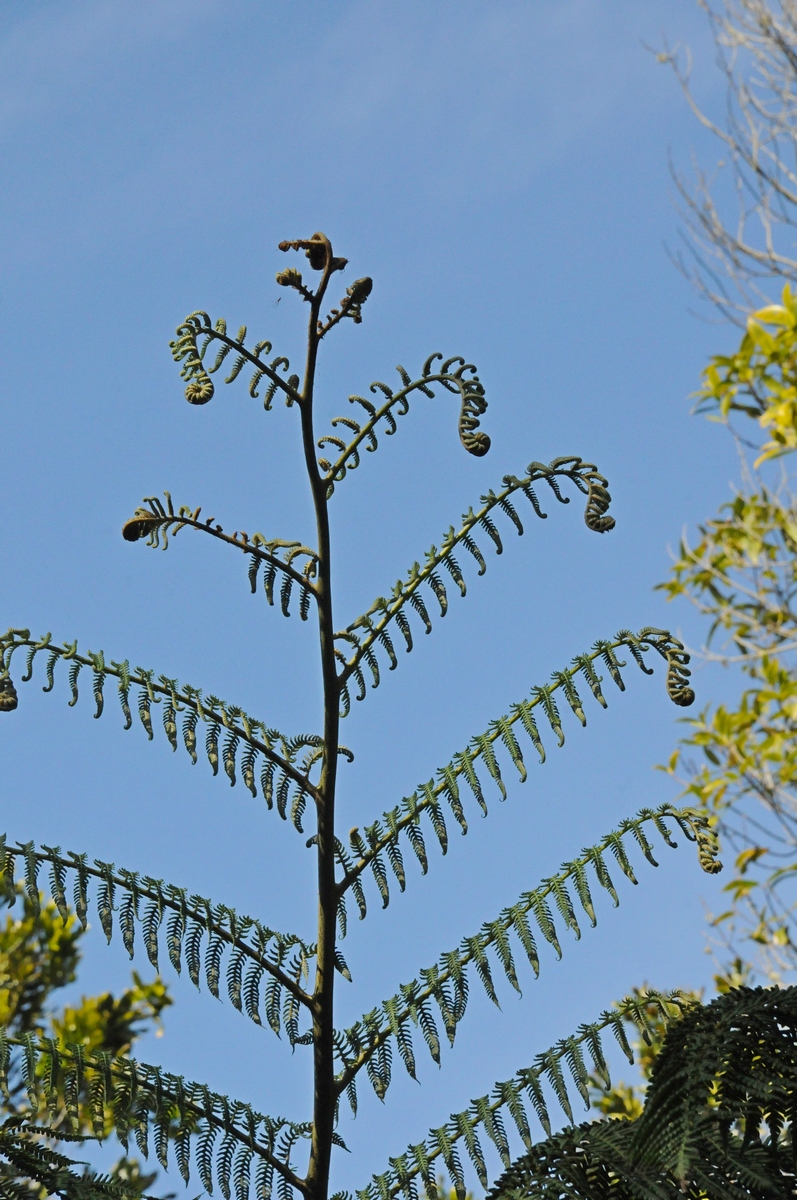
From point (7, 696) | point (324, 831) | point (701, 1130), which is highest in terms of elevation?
point (7, 696)

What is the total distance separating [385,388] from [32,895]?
1.08 m

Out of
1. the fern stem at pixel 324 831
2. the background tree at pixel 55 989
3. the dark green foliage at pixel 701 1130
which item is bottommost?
the dark green foliage at pixel 701 1130

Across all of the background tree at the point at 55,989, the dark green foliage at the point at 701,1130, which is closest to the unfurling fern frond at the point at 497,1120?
the dark green foliage at the point at 701,1130

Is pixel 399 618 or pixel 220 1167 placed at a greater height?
pixel 399 618

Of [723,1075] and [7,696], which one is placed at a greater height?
[7,696]

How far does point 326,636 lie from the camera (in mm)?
2061

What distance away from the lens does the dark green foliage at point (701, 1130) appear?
5.86 feet

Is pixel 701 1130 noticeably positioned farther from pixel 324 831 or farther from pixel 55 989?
pixel 55 989

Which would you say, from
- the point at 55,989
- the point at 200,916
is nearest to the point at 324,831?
the point at 200,916

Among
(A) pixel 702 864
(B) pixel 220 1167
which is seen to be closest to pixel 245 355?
(A) pixel 702 864

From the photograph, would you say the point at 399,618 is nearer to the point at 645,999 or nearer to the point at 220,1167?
the point at 645,999

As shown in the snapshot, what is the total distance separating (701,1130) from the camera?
1.83 meters

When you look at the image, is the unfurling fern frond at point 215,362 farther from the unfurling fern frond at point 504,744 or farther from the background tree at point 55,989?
the background tree at point 55,989

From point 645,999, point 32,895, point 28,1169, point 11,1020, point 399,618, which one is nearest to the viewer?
point 32,895
